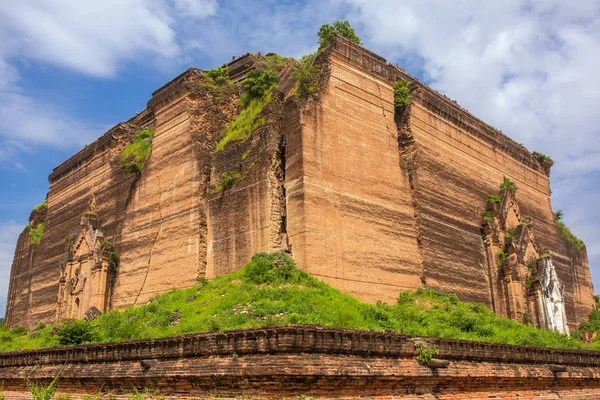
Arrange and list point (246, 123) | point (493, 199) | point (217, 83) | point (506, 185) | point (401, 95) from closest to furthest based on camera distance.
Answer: point (246, 123), point (401, 95), point (217, 83), point (493, 199), point (506, 185)

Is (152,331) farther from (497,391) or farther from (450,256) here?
(450,256)

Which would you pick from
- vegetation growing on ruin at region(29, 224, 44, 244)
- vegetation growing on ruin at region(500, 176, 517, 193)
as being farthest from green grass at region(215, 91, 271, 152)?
vegetation growing on ruin at region(29, 224, 44, 244)

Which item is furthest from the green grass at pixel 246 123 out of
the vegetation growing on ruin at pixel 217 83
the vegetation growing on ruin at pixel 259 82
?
the vegetation growing on ruin at pixel 217 83

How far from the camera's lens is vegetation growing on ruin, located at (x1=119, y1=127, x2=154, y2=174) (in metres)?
22.7

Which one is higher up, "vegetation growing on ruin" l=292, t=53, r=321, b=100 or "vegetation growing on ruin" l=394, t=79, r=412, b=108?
"vegetation growing on ruin" l=394, t=79, r=412, b=108

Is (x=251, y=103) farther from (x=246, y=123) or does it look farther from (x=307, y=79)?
(x=307, y=79)

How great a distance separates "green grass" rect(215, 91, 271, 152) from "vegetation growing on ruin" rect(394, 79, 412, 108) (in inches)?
182

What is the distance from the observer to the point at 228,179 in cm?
1817

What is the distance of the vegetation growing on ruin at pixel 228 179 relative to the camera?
59.5 ft

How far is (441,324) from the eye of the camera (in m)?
15.4

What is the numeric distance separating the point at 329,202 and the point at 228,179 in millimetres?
3521

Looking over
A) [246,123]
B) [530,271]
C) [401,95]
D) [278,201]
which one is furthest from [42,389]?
[530,271]

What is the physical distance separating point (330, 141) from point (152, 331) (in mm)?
7227

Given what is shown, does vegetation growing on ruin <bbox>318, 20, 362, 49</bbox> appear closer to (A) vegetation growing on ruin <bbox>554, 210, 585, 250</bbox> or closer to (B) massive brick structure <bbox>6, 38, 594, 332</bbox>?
(B) massive brick structure <bbox>6, 38, 594, 332</bbox>
